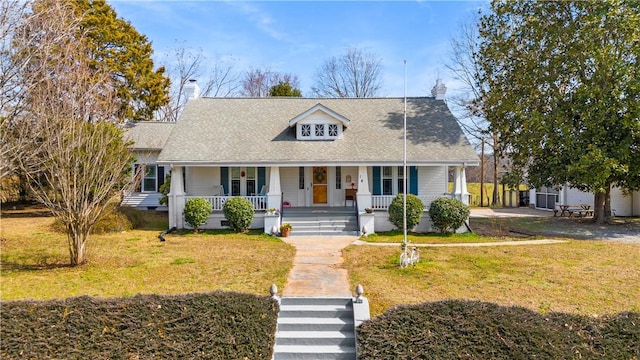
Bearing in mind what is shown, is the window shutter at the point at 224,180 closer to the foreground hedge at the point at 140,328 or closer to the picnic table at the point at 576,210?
the foreground hedge at the point at 140,328

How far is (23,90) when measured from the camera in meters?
12.4

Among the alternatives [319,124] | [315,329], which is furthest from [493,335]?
[319,124]

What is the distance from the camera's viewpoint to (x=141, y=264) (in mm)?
10789

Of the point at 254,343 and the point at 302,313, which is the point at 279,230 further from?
the point at 254,343

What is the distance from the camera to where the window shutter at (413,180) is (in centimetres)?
1786

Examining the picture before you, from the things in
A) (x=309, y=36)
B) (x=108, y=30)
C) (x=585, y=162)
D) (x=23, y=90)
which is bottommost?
(x=585, y=162)

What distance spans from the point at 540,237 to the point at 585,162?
3.55 m

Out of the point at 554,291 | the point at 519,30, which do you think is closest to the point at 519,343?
the point at 554,291

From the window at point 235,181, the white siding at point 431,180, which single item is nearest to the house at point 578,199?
the white siding at point 431,180

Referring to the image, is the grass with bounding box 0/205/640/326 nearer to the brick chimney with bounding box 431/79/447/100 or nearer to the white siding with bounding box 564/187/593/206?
the brick chimney with bounding box 431/79/447/100

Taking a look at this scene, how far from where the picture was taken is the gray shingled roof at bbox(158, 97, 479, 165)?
54.7 ft

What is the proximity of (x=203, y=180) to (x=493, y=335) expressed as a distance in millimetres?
14855

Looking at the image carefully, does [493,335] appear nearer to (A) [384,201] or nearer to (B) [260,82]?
(A) [384,201]

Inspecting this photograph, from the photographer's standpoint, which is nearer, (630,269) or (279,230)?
(630,269)
